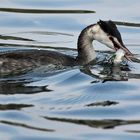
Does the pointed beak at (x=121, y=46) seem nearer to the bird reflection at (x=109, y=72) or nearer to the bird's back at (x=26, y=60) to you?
the bird reflection at (x=109, y=72)

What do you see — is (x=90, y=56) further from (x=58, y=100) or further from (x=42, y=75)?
(x=58, y=100)

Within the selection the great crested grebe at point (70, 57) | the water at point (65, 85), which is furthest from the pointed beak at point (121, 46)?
the water at point (65, 85)

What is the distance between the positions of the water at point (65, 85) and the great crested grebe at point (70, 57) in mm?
203

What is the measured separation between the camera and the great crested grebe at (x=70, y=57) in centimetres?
1290

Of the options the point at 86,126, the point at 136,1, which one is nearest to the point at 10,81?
the point at 86,126

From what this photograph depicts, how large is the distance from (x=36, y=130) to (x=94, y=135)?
2.06ft

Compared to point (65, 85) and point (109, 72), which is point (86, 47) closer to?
point (109, 72)

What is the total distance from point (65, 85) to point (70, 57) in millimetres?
1911

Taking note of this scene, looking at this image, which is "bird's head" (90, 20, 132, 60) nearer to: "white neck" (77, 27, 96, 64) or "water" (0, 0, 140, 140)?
"white neck" (77, 27, 96, 64)

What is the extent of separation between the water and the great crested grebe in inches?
8.0

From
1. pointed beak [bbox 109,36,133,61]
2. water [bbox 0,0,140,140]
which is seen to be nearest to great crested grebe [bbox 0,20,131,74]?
pointed beak [bbox 109,36,133,61]

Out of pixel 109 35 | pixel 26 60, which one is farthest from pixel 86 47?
pixel 26 60

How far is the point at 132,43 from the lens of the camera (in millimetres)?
15375

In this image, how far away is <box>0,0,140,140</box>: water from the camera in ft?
30.9
